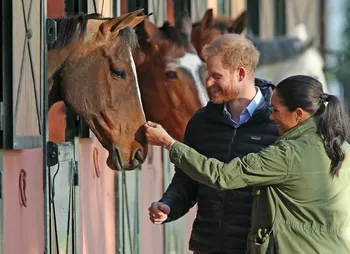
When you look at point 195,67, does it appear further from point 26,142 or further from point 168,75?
point 26,142

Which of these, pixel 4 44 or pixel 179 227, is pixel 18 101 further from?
pixel 179 227

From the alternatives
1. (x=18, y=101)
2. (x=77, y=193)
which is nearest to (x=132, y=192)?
(x=77, y=193)

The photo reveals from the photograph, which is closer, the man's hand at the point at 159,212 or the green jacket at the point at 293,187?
the green jacket at the point at 293,187

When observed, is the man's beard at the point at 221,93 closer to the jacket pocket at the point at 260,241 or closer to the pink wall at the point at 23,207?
the jacket pocket at the point at 260,241

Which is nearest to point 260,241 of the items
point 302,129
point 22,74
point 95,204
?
point 302,129

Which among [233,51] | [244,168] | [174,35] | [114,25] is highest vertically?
[174,35]

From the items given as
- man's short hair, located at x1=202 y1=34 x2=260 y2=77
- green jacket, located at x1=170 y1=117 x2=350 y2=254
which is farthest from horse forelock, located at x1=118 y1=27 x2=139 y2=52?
green jacket, located at x1=170 y1=117 x2=350 y2=254

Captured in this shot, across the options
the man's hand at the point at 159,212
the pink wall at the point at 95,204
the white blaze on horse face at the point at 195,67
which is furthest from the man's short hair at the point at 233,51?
the white blaze on horse face at the point at 195,67

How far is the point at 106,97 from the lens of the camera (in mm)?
5785

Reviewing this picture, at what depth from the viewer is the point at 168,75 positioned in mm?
7820

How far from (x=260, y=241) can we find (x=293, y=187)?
9.1 inches

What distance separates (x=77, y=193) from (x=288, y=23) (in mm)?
11575

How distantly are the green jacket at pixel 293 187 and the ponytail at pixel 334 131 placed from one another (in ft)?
0.08

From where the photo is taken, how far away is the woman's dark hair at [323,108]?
13.7ft
